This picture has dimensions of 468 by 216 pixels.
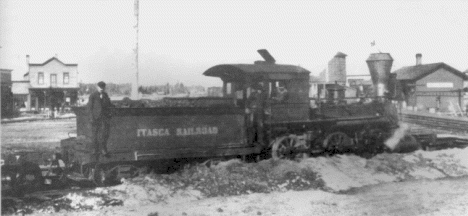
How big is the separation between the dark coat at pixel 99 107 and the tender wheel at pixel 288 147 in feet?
12.9

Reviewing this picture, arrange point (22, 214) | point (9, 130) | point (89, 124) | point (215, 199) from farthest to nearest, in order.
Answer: point (9, 130)
point (89, 124)
point (215, 199)
point (22, 214)

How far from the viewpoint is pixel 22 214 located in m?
6.59

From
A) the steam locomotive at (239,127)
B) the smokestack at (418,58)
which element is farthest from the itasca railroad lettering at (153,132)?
the smokestack at (418,58)

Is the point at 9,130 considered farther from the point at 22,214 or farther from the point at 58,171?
the point at 22,214

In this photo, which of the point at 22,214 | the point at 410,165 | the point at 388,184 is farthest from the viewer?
the point at 410,165

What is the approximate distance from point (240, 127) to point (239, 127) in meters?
0.02

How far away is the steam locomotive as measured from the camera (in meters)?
8.49

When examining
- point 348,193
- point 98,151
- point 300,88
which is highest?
point 300,88

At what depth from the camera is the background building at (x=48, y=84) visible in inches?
1422

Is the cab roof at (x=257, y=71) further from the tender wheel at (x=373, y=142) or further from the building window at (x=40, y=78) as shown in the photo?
the building window at (x=40, y=78)

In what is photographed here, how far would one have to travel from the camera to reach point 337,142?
37.6ft

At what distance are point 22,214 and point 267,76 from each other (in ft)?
18.6

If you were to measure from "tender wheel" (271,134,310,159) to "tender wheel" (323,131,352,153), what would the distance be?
709 mm

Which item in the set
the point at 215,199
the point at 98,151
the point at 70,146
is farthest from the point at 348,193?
the point at 70,146
